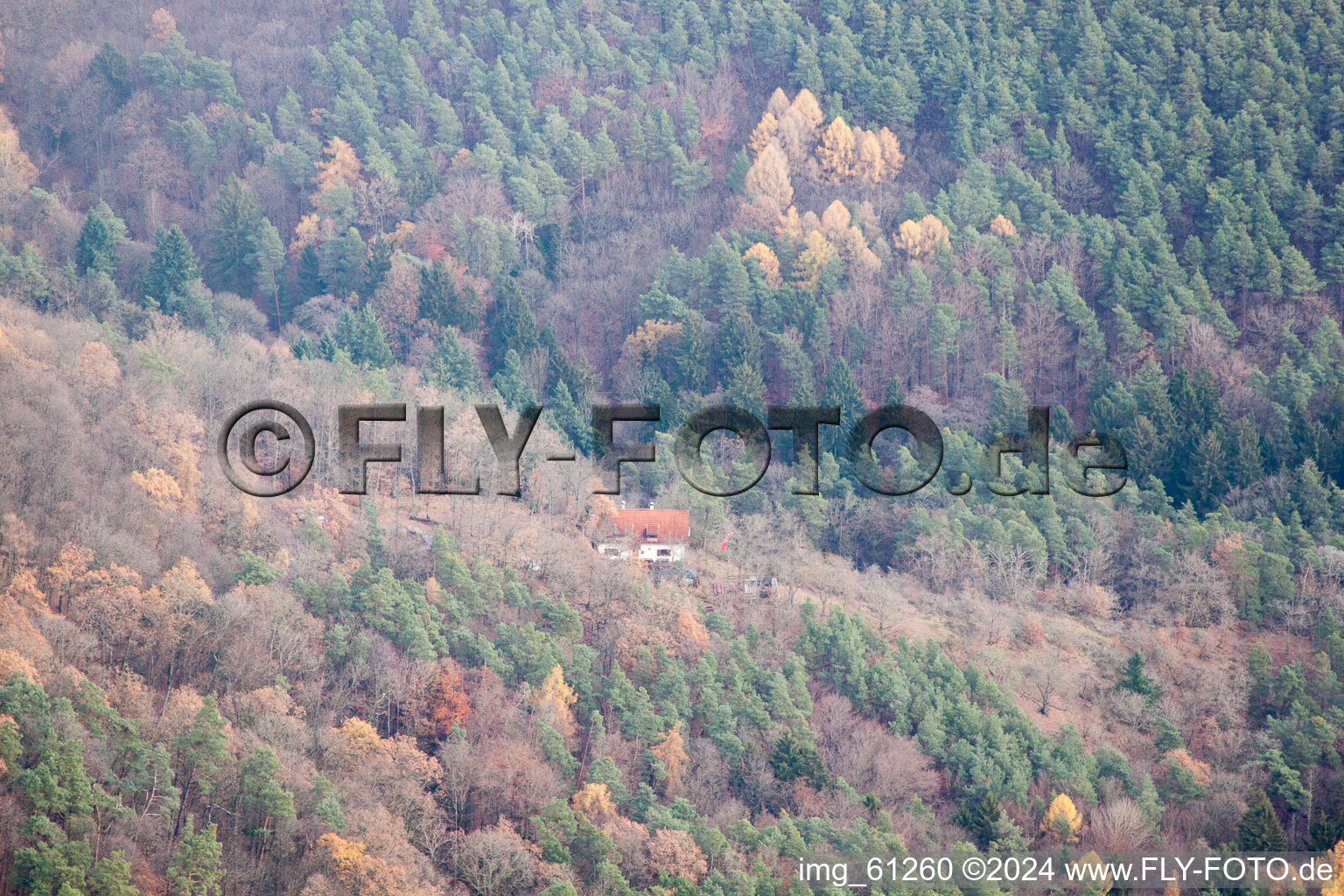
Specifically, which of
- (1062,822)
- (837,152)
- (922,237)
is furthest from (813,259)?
(1062,822)

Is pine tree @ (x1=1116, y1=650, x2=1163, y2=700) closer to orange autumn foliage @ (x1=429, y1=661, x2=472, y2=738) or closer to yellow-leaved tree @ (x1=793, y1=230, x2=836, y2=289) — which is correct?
orange autumn foliage @ (x1=429, y1=661, x2=472, y2=738)

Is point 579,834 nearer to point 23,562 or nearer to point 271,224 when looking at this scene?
point 23,562

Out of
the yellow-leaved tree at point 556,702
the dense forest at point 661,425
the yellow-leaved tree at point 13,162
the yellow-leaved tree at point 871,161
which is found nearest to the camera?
the dense forest at point 661,425

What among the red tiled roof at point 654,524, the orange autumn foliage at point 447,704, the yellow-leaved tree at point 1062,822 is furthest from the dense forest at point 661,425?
the red tiled roof at point 654,524

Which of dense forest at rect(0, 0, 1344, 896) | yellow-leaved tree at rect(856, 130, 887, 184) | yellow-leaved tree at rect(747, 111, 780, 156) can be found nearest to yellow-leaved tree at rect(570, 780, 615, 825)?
dense forest at rect(0, 0, 1344, 896)

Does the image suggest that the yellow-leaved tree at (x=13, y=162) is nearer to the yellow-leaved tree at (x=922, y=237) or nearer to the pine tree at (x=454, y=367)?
the pine tree at (x=454, y=367)

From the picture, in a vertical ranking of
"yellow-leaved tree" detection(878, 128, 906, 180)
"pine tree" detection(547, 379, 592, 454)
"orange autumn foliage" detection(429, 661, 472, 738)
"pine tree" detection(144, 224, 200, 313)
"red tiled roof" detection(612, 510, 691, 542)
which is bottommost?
"orange autumn foliage" detection(429, 661, 472, 738)

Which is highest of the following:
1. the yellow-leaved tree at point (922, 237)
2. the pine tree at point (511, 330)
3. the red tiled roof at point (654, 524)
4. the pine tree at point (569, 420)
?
the yellow-leaved tree at point (922, 237)

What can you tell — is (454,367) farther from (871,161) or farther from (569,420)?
(871,161)
